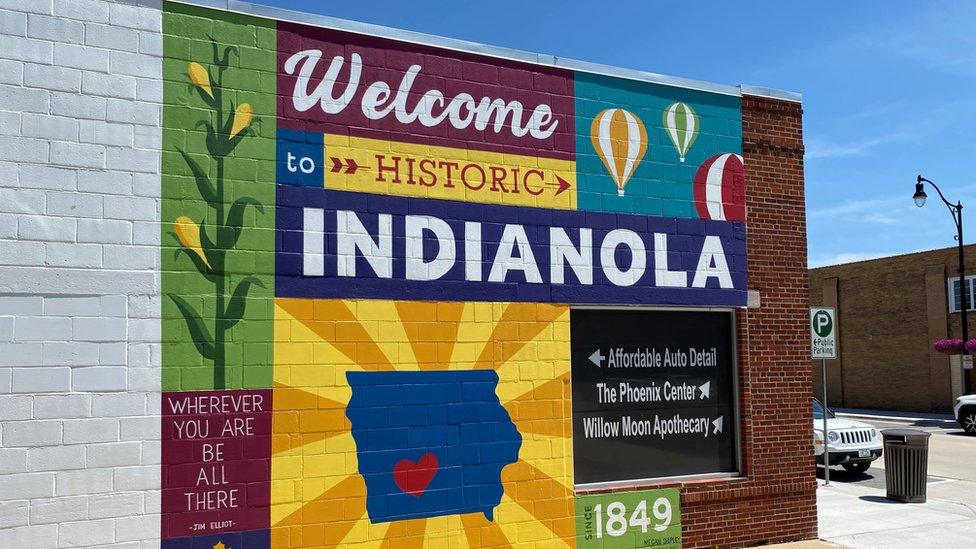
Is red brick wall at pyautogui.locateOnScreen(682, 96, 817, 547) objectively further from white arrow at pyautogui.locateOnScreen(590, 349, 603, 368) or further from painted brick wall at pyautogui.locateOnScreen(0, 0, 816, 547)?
painted brick wall at pyautogui.locateOnScreen(0, 0, 816, 547)

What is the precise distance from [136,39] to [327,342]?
321 centimetres

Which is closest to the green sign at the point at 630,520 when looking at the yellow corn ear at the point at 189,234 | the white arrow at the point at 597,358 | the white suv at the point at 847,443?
the white arrow at the point at 597,358

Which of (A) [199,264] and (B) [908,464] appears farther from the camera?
(B) [908,464]

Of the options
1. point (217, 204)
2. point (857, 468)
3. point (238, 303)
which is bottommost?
point (857, 468)

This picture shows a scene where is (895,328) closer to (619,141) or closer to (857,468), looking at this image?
(857,468)

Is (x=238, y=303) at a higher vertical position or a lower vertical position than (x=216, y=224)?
lower

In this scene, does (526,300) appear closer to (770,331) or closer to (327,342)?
(327,342)

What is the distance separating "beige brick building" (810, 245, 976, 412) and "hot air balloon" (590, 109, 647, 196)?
29970mm

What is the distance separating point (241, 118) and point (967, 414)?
2512 cm

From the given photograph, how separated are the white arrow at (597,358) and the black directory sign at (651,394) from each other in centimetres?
1

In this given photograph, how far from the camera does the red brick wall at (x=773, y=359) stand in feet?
34.6

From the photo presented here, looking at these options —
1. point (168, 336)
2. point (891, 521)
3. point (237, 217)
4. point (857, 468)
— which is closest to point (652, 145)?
point (237, 217)

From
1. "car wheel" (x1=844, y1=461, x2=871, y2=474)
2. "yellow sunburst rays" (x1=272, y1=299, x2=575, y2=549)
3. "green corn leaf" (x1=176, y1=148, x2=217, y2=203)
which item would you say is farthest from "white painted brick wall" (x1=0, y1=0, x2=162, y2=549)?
"car wheel" (x1=844, y1=461, x2=871, y2=474)

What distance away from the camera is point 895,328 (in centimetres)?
3791
